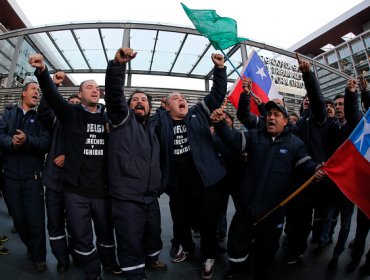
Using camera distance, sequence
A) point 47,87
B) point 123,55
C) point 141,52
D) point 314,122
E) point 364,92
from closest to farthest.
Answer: point 123,55
point 47,87
point 364,92
point 314,122
point 141,52

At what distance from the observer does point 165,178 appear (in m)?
2.88

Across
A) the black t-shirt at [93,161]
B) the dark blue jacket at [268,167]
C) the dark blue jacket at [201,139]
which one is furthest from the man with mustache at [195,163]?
the black t-shirt at [93,161]

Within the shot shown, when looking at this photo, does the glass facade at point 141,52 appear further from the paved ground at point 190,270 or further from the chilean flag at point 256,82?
the paved ground at point 190,270

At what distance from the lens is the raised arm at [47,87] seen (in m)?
2.37

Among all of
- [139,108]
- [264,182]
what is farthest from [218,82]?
[264,182]

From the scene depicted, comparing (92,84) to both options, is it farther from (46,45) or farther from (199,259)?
(46,45)

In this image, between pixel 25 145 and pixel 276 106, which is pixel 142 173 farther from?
pixel 276 106

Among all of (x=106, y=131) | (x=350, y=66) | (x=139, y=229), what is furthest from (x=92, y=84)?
(x=350, y=66)

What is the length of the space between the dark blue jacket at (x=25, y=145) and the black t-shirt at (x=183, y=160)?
58.7 inches

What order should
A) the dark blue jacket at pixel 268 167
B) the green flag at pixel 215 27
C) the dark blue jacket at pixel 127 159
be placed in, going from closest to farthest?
the dark blue jacket at pixel 127 159 → the dark blue jacket at pixel 268 167 → the green flag at pixel 215 27

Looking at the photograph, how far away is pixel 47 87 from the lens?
8.18 feet

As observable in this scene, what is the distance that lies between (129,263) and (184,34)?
24.6 feet

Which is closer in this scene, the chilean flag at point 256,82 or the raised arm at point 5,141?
the raised arm at point 5,141

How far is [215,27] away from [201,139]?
6.12 ft
